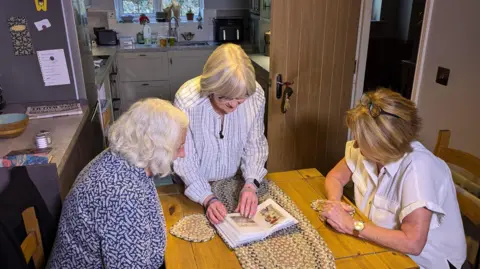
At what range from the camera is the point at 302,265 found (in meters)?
1.24

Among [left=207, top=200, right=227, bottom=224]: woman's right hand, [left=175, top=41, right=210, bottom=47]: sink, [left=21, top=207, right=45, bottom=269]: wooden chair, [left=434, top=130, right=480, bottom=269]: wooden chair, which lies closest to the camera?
[left=21, top=207, right=45, bottom=269]: wooden chair

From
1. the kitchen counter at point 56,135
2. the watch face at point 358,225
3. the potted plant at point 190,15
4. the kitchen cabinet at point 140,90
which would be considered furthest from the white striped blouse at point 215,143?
the potted plant at point 190,15

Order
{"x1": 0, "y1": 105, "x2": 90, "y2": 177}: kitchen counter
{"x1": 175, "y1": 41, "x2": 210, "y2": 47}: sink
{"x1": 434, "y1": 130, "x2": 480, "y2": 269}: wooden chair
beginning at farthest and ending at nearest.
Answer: {"x1": 175, "y1": 41, "x2": 210, "y2": 47}: sink < {"x1": 0, "y1": 105, "x2": 90, "y2": 177}: kitchen counter < {"x1": 434, "y1": 130, "x2": 480, "y2": 269}: wooden chair

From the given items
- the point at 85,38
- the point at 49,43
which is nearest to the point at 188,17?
the point at 85,38

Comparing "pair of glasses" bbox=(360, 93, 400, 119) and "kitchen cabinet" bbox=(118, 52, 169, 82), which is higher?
"pair of glasses" bbox=(360, 93, 400, 119)

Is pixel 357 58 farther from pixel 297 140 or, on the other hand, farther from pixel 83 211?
pixel 83 211

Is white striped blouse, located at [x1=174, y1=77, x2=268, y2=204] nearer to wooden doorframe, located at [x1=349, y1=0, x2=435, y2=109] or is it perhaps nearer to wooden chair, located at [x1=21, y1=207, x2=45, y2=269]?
wooden chair, located at [x1=21, y1=207, x2=45, y2=269]

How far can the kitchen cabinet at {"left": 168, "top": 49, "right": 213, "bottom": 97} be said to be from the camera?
4723 millimetres

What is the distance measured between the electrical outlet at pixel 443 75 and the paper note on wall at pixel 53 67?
88.0 inches

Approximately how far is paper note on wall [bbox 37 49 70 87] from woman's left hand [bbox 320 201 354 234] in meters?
1.81

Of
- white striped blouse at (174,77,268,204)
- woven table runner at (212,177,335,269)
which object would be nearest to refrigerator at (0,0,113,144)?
white striped blouse at (174,77,268,204)

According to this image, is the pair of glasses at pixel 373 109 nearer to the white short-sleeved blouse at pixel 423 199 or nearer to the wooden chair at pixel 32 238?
the white short-sleeved blouse at pixel 423 199

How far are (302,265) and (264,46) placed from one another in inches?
133

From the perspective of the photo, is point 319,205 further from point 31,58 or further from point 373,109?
point 31,58
